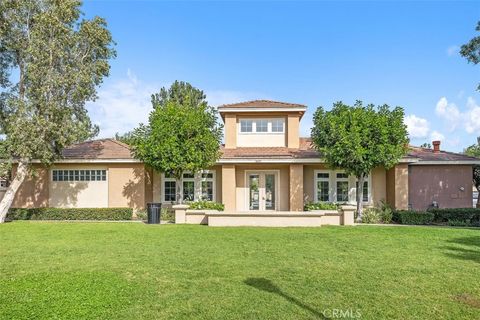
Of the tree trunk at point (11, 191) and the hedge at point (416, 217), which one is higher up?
the tree trunk at point (11, 191)

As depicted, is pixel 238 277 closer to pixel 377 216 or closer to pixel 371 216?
pixel 371 216

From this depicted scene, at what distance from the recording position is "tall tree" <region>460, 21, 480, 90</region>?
65.6 ft

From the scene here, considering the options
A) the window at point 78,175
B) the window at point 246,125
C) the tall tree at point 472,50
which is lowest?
the window at point 78,175

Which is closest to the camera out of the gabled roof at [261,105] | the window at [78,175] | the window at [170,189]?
the window at [78,175]

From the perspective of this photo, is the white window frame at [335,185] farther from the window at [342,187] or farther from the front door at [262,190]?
the front door at [262,190]

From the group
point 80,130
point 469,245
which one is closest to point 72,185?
point 80,130

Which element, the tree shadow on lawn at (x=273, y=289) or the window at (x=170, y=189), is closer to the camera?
the tree shadow on lawn at (x=273, y=289)

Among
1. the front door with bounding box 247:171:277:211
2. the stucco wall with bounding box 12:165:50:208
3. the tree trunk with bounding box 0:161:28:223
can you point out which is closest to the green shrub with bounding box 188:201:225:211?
the front door with bounding box 247:171:277:211

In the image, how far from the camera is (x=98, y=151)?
21703 millimetres

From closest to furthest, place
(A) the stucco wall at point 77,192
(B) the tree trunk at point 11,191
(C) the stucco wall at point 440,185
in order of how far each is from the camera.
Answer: (B) the tree trunk at point 11,191
(C) the stucco wall at point 440,185
(A) the stucco wall at point 77,192

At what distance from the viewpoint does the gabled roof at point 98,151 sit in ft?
68.3

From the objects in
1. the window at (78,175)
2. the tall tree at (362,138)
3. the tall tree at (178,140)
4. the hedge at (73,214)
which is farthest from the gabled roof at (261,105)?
the hedge at (73,214)

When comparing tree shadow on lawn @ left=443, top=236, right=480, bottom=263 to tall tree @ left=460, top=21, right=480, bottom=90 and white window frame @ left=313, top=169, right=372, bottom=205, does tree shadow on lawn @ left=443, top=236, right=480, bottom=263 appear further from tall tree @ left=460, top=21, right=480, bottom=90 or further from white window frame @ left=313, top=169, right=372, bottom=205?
tall tree @ left=460, top=21, right=480, bottom=90

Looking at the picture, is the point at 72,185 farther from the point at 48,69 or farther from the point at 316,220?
the point at 316,220
